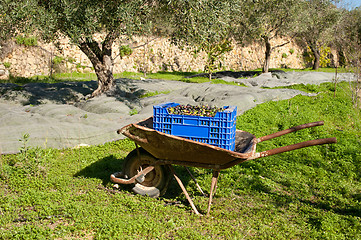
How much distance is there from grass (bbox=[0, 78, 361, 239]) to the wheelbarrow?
288 mm

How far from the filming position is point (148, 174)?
5.50 meters

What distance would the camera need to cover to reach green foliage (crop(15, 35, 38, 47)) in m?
21.2

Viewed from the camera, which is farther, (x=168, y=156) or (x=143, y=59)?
(x=143, y=59)

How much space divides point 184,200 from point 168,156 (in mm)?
884

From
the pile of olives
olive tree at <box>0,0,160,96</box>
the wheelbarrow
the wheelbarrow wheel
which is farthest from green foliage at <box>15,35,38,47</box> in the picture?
the pile of olives

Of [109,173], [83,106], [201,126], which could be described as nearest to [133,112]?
[83,106]

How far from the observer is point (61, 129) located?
309 inches

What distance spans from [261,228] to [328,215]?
1161 mm

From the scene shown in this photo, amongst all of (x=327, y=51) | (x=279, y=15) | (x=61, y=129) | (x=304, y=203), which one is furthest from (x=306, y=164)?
(x=327, y=51)

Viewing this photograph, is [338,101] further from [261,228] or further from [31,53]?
[31,53]

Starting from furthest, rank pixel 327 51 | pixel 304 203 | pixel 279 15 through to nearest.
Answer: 1. pixel 327 51
2. pixel 279 15
3. pixel 304 203

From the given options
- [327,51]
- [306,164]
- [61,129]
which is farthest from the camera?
[327,51]

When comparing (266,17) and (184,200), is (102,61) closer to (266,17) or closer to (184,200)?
(184,200)

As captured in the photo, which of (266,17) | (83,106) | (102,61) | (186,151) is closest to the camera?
(186,151)
